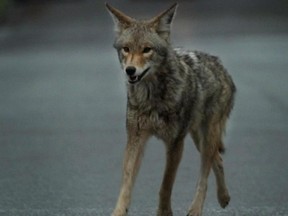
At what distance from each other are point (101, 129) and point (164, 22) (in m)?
5.66

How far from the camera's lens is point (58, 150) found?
12172 millimetres

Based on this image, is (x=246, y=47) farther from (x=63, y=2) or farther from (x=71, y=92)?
(x=63, y=2)

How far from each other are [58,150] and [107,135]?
1.11 meters

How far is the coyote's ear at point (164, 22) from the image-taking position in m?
8.02

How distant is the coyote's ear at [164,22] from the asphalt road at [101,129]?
1.71 m

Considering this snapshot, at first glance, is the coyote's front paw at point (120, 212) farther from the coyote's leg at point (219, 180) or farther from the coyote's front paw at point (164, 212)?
the coyote's leg at point (219, 180)

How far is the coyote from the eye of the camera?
7.84m

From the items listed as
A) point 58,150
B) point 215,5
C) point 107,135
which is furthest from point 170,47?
point 215,5

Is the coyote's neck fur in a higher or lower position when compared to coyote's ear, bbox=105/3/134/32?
lower

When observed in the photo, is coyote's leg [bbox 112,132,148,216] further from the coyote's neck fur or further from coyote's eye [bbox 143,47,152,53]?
coyote's eye [bbox 143,47,152,53]

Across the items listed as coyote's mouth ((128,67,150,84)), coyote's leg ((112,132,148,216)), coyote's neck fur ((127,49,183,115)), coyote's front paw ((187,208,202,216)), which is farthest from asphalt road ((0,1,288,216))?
coyote's mouth ((128,67,150,84))

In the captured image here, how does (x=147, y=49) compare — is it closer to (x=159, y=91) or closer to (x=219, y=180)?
(x=159, y=91)

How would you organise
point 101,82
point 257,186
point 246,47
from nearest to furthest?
point 257,186 → point 101,82 → point 246,47

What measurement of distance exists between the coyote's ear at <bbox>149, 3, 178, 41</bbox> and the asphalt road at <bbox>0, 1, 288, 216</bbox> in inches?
67.3
